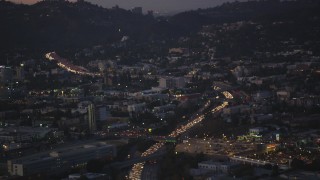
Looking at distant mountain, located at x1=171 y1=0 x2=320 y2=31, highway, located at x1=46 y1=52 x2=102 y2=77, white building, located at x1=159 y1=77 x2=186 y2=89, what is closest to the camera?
white building, located at x1=159 y1=77 x2=186 y2=89

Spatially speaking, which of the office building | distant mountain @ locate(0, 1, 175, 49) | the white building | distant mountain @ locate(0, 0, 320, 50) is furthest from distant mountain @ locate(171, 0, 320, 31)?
the office building

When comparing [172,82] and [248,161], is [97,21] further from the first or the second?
[248,161]

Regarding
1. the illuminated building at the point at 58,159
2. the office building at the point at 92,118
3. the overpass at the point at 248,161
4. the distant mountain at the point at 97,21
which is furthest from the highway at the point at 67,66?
the overpass at the point at 248,161

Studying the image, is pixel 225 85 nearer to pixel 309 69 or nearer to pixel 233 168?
pixel 309 69

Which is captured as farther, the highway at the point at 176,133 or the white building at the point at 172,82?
the white building at the point at 172,82

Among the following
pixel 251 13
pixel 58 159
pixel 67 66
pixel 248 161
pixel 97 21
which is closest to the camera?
pixel 248 161

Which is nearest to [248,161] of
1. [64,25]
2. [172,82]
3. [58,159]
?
[58,159]

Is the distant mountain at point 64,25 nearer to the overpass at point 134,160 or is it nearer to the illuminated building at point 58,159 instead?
the illuminated building at point 58,159

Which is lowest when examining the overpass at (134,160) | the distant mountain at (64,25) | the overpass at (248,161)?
the overpass at (134,160)

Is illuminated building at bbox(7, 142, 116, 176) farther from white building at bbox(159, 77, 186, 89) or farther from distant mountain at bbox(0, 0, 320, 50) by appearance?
distant mountain at bbox(0, 0, 320, 50)
